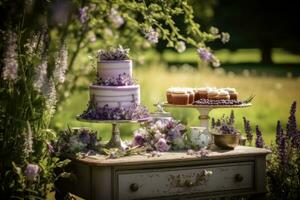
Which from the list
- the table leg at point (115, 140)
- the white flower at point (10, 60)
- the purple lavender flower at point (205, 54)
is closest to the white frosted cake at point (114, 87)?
the table leg at point (115, 140)

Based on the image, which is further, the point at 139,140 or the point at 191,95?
the point at 191,95

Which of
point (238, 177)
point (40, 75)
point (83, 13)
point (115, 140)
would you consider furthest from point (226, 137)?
point (83, 13)

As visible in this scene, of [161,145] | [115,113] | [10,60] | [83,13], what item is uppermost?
[83,13]

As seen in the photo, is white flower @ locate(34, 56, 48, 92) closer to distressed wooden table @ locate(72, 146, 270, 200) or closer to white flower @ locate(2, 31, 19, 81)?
white flower @ locate(2, 31, 19, 81)

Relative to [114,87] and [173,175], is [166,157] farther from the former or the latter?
[114,87]

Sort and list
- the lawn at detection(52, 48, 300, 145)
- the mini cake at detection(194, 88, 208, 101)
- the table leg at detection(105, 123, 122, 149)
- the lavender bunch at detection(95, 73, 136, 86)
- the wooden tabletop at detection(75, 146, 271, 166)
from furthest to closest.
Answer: the lawn at detection(52, 48, 300, 145) < the mini cake at detection(194, 88, 208, 101) < the table leg at detection(105, 123, 122, 149) < the lavender bunch at detection(95, 73, 136, 86) < the wooden tabletop at detection(75, 146, 271, 166)

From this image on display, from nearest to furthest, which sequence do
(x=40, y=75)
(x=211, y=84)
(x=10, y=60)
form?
(x=10, y=60)
(x=40, y=75)
(x=211, y=84)

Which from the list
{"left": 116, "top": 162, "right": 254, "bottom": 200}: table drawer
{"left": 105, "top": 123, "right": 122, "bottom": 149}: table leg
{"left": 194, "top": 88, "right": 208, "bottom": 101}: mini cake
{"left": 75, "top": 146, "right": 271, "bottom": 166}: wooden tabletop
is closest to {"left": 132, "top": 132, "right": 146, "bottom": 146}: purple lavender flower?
{"left": 105, "top": 123, "right": 122, "bottom": 149}: table leg

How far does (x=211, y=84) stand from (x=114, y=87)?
10476 millimetres

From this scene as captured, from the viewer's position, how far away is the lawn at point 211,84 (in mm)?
10672

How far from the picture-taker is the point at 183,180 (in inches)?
193

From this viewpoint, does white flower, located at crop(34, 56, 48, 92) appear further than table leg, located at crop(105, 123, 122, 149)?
No

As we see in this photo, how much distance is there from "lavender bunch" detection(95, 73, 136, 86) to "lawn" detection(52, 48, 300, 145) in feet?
13.1

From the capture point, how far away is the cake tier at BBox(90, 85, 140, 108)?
16.2ft
